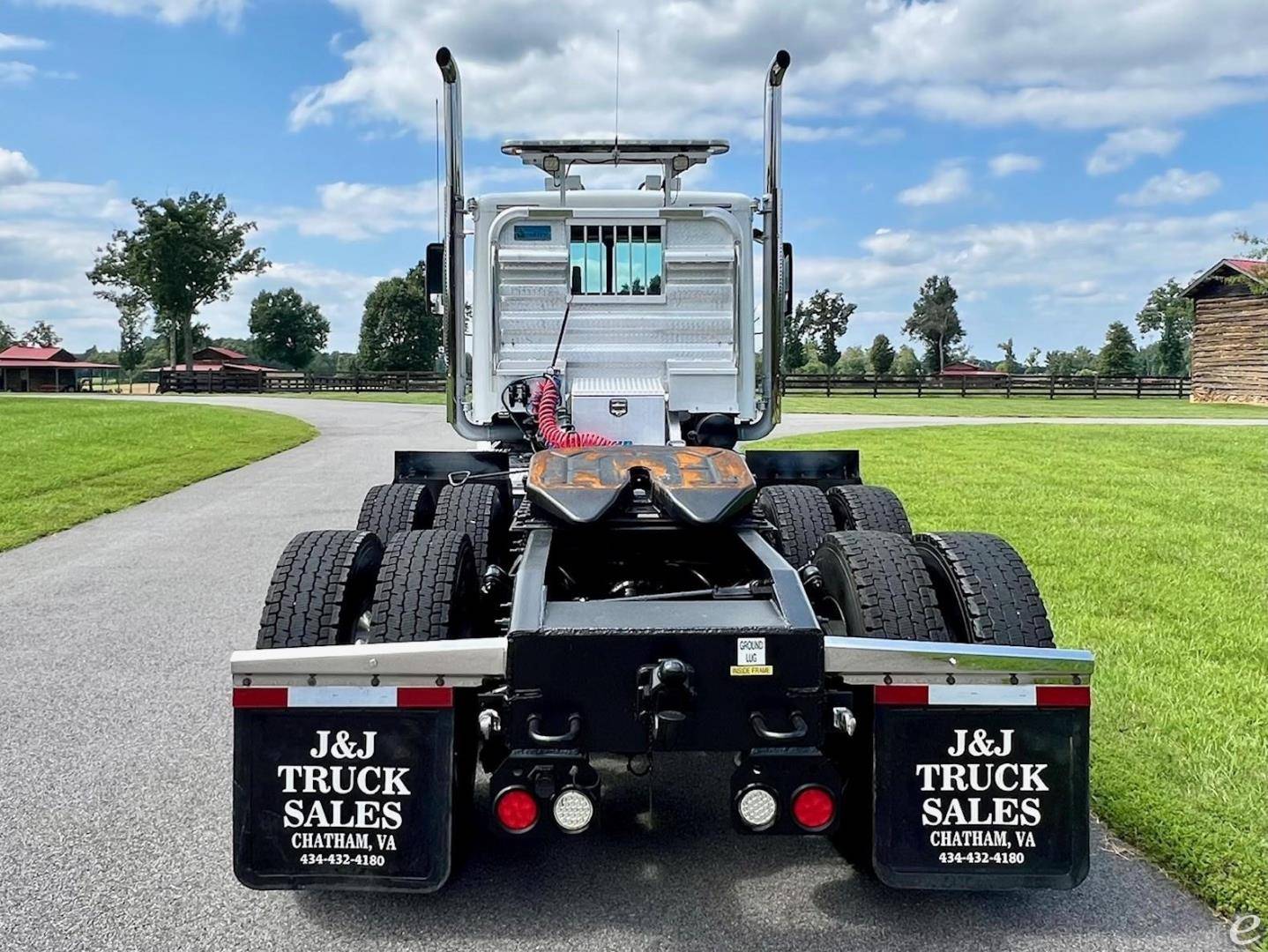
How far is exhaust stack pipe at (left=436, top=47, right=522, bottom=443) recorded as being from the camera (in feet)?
18.6

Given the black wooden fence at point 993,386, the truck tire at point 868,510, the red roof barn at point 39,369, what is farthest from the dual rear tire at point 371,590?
the red roof barn at point 39,369

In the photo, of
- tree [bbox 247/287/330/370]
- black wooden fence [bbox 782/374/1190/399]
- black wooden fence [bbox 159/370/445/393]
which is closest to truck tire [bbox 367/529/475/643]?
black wooden fence [bbox 782/374/1190/399]

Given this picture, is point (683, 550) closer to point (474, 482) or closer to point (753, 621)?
point (753, 621)

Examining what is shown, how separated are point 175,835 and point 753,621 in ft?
6.76

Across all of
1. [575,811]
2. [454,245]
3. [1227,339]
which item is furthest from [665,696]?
[1227,339]

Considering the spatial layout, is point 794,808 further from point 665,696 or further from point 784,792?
point 665,696

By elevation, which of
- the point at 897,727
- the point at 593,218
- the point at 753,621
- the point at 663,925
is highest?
the point at 593,218

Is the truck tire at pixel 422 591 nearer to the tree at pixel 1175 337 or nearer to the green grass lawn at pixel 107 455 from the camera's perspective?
the green grass lawn at pixel 107 455

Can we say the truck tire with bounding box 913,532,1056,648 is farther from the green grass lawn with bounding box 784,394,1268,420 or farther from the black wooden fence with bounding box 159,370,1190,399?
the black wooden fence with bounding box 159,370,1190,399

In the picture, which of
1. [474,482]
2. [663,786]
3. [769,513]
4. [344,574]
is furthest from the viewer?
[474,482]

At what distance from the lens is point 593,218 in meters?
5.96

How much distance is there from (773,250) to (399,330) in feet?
249

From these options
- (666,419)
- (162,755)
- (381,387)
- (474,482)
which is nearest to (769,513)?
(666,419)

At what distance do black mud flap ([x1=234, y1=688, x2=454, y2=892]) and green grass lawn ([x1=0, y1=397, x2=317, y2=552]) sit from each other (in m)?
8.31
